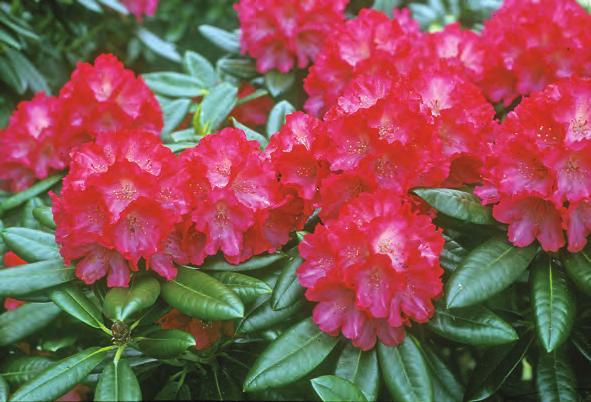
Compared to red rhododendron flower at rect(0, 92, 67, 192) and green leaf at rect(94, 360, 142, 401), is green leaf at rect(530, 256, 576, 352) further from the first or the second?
red rhododendron flower at rect(0, 92, 67, 192)

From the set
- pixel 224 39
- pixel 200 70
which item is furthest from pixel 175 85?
pixel 224 39

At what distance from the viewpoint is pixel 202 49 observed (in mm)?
3461

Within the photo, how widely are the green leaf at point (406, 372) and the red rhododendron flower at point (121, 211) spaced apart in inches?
17.2

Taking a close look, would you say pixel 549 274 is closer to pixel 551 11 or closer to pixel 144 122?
pixel 551 11

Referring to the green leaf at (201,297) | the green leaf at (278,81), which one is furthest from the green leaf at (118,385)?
the green leaf at (278,81)

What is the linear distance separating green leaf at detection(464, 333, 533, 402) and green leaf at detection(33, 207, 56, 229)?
0.93 meters

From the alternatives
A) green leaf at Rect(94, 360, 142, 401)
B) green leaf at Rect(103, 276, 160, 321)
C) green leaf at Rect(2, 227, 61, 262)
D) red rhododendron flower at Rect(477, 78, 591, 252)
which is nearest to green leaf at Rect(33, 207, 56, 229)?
green leaf at Rect(2, 227, 61, 262)

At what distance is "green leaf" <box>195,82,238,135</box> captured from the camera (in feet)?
6.30

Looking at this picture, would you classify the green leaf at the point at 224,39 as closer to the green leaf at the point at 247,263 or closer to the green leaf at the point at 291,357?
the green leaf at the point at 247,263

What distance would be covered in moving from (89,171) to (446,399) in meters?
0.82

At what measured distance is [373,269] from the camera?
4.17 ft

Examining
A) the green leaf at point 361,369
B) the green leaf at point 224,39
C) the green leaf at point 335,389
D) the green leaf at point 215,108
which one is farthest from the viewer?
the green leaf at point 224,39

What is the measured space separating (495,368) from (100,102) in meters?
1.11

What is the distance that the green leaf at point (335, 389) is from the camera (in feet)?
3.99
